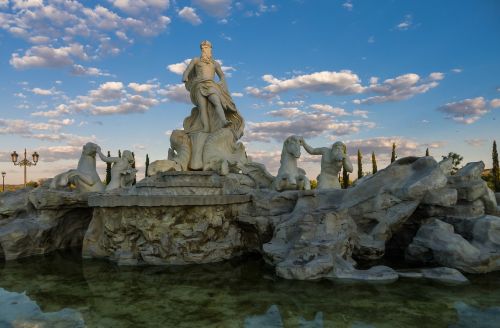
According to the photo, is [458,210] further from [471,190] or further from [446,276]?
[446,276]

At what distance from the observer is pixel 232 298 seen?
14.5ft

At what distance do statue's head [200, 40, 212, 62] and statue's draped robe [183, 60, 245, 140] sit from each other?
0.46m

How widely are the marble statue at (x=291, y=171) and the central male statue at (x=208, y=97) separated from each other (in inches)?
67.6

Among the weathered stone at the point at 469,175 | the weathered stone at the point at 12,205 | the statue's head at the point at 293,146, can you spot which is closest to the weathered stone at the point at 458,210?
the weathered stone at the point at 469,175

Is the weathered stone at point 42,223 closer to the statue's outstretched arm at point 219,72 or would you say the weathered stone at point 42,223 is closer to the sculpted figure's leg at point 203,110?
the sculpted figure's leg at point 203,110

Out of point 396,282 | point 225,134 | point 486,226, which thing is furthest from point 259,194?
point 486,226

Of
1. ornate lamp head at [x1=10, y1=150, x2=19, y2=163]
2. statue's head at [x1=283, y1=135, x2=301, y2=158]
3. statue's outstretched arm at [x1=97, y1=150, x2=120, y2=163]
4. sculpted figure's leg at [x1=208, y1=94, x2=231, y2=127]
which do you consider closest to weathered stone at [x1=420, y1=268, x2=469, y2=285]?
statue's head at [x1=283, y1=135, x2=301, y2=158]

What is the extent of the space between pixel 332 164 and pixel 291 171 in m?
0.88

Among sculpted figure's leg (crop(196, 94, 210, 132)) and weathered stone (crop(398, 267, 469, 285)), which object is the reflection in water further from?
sculpted figure's leg (crop(196, 94, 210, 132))

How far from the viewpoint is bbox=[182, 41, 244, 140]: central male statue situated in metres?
8.87

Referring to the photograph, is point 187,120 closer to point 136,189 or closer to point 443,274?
point 136,189

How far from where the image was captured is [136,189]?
7020 mm

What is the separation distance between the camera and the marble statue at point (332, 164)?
7.22 metres

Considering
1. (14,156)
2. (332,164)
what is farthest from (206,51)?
(14,156)
